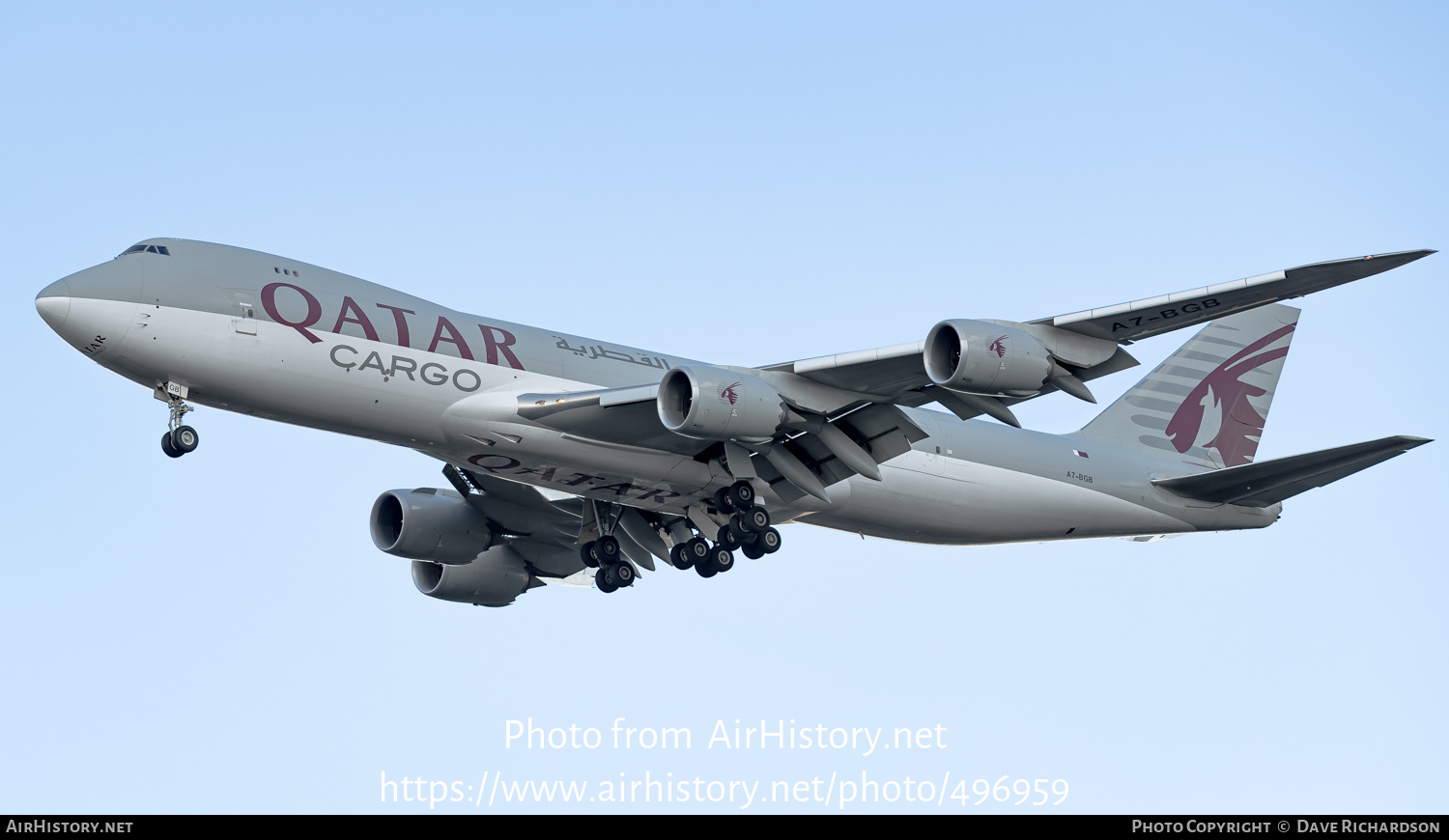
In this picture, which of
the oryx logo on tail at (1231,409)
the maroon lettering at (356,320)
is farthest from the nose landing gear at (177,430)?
the oryx logo on tail at (1231,409)

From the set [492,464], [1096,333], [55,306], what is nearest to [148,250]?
[55,306]

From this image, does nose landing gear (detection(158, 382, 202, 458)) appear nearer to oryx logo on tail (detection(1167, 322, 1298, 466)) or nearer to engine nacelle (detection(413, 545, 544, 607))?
engine nacelle (detection(413, 545, 544, 607))

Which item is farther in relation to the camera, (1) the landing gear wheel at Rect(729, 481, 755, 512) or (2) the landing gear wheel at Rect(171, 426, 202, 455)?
(1) the landing gear wheel at Rect(729, 481, 755, 512)

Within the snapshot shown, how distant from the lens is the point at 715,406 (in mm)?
24359

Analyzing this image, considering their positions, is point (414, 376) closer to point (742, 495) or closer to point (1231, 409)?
point (742, 495)

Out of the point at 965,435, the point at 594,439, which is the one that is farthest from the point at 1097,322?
the point at 594,439

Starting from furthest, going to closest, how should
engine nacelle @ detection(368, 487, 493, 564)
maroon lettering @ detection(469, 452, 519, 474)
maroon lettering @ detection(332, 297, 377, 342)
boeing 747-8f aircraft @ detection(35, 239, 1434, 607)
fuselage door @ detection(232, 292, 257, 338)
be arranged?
engine nacelle @ detection(368, 487, 493, 564) → maroon lettering @ detection(469, 452, 519, 474) → maroon lettering @ detection(332, 297, 377, 342) → fuselage door @ detection(232, 292, 257, 338) → boeing 747-8f aircraft @ detection(35, 239, 1434, 607)

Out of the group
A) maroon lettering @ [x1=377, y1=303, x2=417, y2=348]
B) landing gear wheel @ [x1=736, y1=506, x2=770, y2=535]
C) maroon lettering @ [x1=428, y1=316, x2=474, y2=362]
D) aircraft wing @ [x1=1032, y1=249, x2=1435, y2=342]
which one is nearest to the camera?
aircraft wing @ [x1=1032, y1=249, x2=1435, y2=342]

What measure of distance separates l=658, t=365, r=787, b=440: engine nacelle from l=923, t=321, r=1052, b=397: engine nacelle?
9.47 ft

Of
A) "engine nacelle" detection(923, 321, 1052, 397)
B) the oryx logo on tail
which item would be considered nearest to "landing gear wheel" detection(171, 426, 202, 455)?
"engine nacelle" detection(923, 321, 1052, 397)

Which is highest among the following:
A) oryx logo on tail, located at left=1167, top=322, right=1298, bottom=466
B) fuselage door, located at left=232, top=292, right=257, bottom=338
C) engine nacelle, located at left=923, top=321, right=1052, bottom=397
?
oryx logo on tail, located at left=1167, top=322, right=1298, bottom=466

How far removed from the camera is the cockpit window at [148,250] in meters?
23.8

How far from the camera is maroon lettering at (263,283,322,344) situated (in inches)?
940

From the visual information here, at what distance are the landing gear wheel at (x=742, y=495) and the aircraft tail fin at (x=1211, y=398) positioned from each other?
9384 mm
